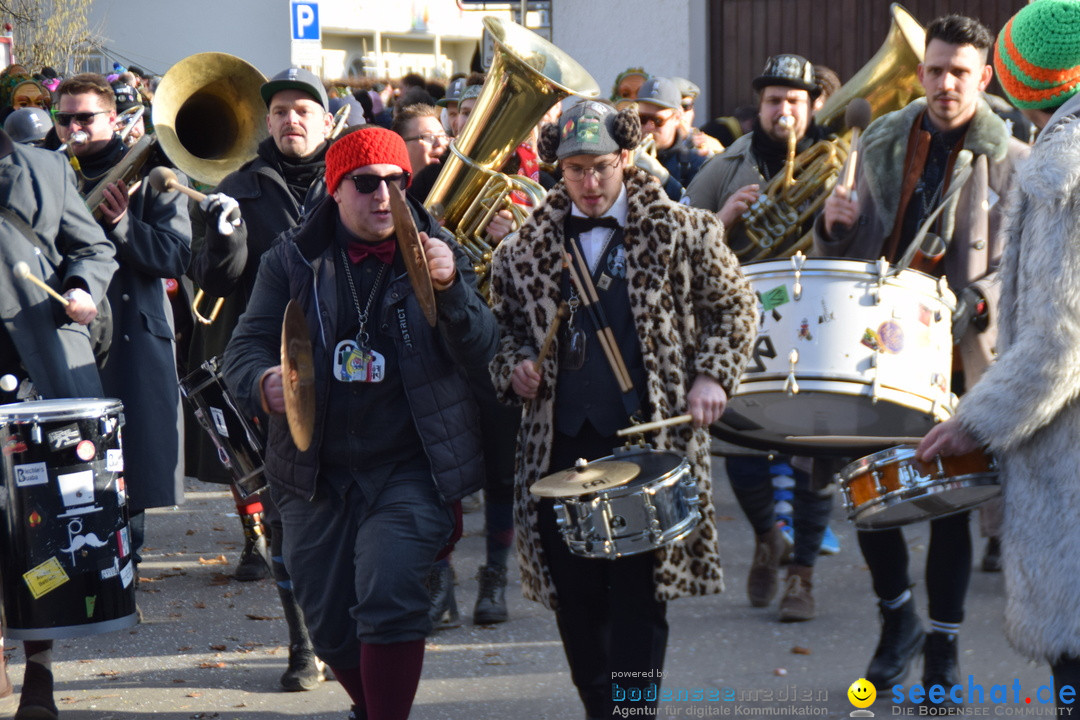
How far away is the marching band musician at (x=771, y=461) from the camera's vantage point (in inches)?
212

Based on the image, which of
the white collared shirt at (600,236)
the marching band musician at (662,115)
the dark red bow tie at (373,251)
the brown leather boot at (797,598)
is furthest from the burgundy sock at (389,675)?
the marching band musician at (662,115)

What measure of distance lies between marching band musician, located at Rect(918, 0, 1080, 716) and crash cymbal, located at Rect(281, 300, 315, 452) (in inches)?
62.5

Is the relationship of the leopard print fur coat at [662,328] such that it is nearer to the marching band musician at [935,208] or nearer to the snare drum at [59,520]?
the marching band musician at [935,208]

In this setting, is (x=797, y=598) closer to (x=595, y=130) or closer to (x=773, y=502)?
(x=773, y=502)

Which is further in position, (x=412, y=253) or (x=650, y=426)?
(x=650, y=426)

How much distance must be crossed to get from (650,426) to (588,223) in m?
0.65

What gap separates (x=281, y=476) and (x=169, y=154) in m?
2.08

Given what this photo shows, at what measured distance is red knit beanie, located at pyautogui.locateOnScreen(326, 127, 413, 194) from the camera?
387cm

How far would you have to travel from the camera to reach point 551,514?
4.05 m

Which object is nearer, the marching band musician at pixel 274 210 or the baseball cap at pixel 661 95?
the marching band musician at pixel 274 210

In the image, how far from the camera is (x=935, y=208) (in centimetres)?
461

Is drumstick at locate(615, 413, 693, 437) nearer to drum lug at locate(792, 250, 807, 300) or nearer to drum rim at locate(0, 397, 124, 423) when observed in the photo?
drum lug at locate(792, 250, 807, 300)

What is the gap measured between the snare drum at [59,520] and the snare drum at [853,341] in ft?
6.68

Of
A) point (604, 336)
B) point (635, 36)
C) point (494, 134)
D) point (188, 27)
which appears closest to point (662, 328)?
point (604, 336)
